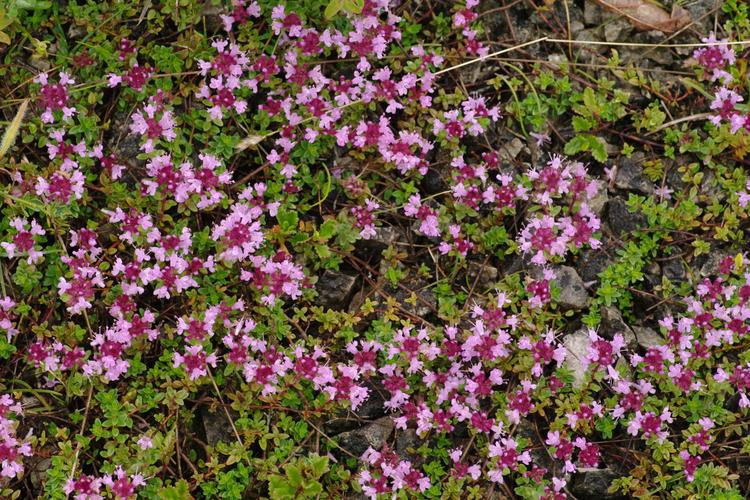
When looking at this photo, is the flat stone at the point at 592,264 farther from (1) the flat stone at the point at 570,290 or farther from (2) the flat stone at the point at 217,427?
(2) the flat stone at the point at 217,427

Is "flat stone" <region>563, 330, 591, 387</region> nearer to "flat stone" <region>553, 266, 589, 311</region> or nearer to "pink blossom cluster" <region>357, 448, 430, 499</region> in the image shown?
"flat stone" <region>553, 266, 589, 311</region>

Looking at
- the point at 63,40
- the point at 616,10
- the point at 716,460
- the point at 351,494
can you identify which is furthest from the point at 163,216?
the point at 716,460

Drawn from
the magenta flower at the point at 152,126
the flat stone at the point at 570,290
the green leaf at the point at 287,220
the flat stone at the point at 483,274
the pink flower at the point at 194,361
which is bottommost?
the flat stone at the point at 570,290

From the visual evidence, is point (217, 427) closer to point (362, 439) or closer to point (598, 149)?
point (362, 439)

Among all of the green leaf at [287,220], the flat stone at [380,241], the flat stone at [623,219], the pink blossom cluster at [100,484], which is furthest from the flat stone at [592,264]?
the pink blossom cluster at [100,484]

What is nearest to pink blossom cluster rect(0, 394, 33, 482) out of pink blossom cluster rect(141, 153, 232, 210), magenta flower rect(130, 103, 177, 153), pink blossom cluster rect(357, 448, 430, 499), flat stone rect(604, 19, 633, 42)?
pink blossom cluster rect(141, 153, 232, 210)

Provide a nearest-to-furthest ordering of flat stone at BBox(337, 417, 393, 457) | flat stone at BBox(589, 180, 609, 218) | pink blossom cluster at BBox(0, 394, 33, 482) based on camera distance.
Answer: pink blossom cluster at BBox(0, 394, 33, 482)
flat stone at BBox(337, 417, 393, 457)
flat stone at BBox(589, 180, 609, 218)
